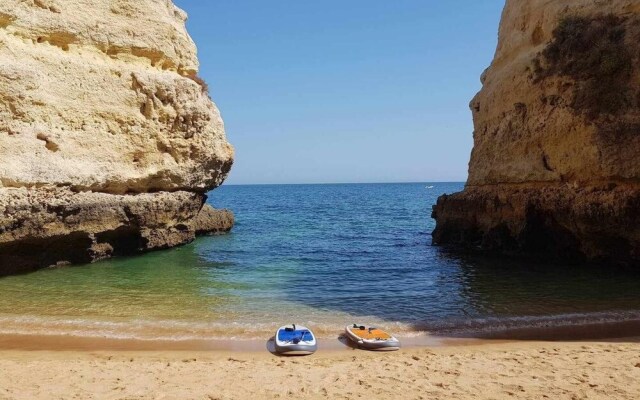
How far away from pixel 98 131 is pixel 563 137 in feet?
50.4

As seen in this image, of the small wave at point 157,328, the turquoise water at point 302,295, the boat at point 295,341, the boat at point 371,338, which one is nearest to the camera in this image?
the boat at point 295,341

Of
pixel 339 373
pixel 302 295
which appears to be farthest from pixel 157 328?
pixel 339 373

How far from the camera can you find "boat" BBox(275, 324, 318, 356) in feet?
26.0

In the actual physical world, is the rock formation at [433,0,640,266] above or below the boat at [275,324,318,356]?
above

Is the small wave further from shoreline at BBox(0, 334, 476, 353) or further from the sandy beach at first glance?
the sandy beach

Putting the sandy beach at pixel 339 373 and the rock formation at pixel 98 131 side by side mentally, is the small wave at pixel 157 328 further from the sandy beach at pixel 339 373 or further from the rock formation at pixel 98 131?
the rock formation at pixel 98 131

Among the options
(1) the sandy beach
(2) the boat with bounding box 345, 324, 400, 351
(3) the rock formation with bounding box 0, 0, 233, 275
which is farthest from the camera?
(3) the rock formation with bounding box 0, 0, 233, 275

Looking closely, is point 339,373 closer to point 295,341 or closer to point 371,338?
point 295,341

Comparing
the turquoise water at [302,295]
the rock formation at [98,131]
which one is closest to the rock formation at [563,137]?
the turquoise water at [302,295]

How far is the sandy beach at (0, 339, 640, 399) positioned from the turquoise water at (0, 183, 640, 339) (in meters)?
1.40

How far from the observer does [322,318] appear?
1012 centimetres

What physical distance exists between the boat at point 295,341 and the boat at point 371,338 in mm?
678

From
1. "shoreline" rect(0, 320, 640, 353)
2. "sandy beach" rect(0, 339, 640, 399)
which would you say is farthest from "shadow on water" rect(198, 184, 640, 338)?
"sandy beach" rect(0, 339, 640, 399)

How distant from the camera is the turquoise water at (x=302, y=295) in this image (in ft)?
31.7
